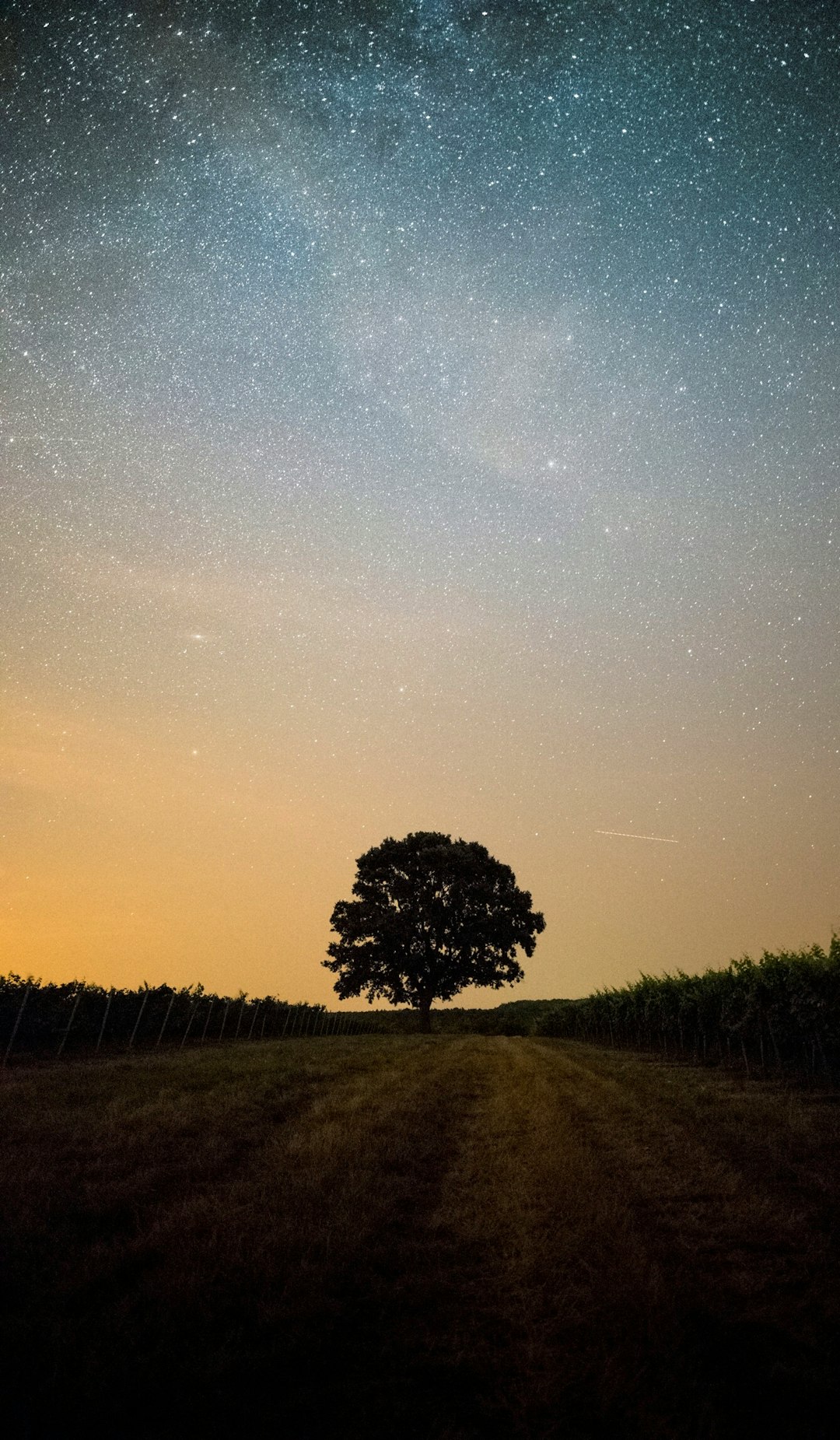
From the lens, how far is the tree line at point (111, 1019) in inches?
813

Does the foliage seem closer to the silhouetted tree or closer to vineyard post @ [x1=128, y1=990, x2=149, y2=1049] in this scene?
the silhouetted tree

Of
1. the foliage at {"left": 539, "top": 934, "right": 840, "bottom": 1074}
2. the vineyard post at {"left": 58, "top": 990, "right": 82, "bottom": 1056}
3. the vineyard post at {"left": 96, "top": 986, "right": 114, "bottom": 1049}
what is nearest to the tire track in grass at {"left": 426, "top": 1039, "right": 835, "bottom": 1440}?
the foliage at {"left": 539, "top": 934, "right": 840, "bottom": 1074}

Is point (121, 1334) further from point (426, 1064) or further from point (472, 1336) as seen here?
point (426, 1064)

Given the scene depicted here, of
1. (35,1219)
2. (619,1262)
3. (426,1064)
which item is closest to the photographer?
(619,1262)

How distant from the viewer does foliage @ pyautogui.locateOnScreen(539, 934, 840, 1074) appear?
20219mm

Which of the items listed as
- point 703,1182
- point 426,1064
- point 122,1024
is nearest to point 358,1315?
point 703,1182

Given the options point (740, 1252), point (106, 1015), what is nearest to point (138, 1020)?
point (106, 1015)

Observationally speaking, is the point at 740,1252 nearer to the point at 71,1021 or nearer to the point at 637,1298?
the point at 637,1298

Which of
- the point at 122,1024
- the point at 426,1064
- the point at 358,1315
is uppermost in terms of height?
the point at 358,1315

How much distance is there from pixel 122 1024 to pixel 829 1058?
78.5 feet

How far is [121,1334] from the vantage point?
12.1 feet

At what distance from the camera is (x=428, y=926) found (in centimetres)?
4422

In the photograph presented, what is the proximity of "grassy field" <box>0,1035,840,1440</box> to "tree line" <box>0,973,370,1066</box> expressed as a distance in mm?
13090

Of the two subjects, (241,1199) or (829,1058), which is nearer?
(241,1199)
